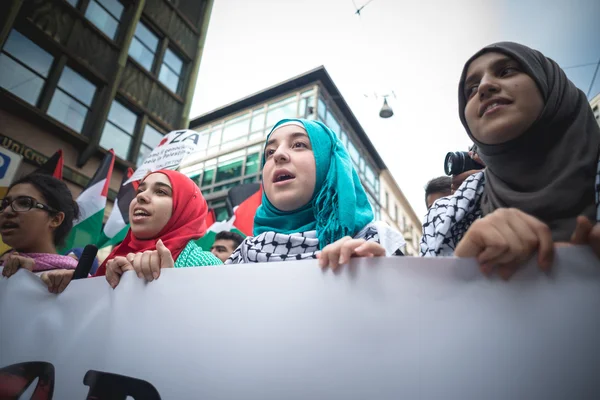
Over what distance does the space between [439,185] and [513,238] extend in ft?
6.02

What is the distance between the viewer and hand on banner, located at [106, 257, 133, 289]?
3.09 feet

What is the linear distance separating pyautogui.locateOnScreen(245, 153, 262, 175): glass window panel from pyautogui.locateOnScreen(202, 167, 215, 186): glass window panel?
2313mm

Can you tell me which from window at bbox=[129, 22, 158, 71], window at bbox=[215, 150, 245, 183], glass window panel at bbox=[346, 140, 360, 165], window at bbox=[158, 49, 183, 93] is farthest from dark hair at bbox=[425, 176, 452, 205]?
glass window panel at bbox=[346, 140, 360, 165]

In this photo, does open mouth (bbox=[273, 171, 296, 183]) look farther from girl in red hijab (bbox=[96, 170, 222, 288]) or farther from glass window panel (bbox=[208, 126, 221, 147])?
glass window panel (bbox=[208, 126, 221, 147])

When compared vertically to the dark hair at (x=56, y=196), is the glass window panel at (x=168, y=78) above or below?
above

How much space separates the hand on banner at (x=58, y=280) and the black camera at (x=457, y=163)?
4.75 feet

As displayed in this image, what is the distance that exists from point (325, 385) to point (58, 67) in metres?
9.10

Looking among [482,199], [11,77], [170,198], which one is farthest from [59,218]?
[11,77]

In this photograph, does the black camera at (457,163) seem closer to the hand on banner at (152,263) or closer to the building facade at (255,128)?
the hand on banner at (152,263)

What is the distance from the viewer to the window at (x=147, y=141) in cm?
902

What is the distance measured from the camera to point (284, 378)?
0.65 meters

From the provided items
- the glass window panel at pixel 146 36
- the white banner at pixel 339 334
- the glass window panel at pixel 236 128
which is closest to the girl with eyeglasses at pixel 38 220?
the white banner at pixel 339 334

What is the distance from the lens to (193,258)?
1658mm

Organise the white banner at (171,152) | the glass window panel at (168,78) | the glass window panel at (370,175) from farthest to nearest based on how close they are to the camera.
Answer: the glass window panel at (370,175), the glass window panel at (168,78), the white banner at (171,152)
